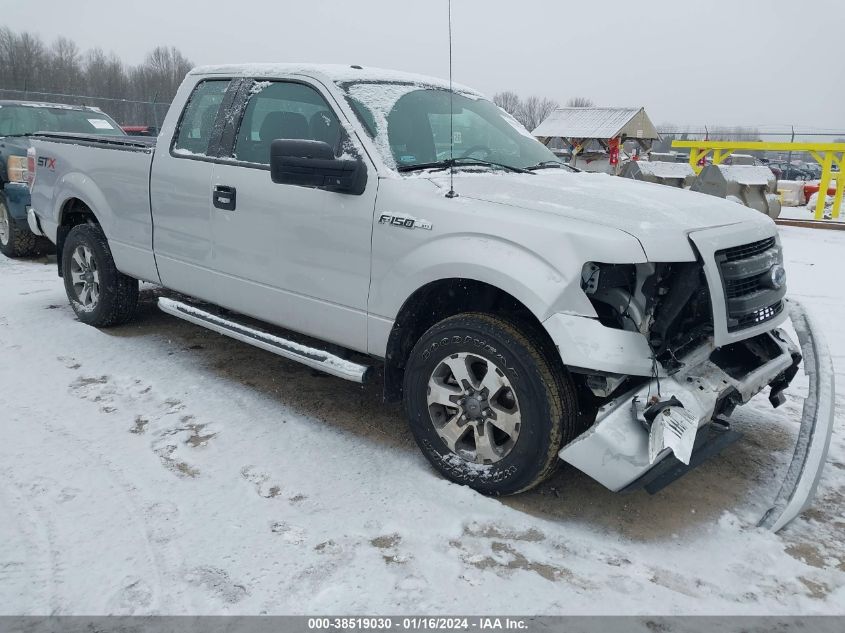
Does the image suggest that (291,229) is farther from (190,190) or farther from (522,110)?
(522,110)

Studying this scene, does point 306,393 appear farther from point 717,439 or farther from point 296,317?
point 717,439

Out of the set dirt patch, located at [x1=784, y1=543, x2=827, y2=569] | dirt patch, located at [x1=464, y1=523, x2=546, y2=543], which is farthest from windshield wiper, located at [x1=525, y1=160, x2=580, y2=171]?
dirt patch, located at [x1=784, y1=543, x2=827, y2=569]

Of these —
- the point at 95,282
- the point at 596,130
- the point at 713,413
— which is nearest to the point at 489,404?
the point at 713,413

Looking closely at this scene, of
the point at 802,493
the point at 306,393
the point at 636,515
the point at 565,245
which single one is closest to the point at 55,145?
the point at 306,393

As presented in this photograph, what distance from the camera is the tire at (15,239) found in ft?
26.9

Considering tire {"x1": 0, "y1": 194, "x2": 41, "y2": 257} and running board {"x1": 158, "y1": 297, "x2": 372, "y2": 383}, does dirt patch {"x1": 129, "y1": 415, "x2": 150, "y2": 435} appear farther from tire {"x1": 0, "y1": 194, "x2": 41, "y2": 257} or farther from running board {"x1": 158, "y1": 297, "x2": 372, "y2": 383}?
tire {"x1": 0, "y1": 194, "x2": 41, "y2": 257}

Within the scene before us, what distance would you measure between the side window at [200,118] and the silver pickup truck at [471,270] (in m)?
0.02

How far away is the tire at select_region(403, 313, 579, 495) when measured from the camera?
286cm

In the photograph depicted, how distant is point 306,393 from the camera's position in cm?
439

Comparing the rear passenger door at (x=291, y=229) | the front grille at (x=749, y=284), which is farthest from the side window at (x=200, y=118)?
the front grille at (x=749, y=284)

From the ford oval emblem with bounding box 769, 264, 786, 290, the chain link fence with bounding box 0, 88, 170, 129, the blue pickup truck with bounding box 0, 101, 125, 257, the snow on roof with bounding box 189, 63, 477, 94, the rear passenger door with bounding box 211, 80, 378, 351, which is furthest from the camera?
the chain link fence with bounding box 0, 88, 170, 129

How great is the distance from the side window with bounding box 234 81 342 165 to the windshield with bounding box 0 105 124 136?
594 centimetres

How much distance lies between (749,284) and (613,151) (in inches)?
685

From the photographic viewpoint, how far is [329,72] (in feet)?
12.6
